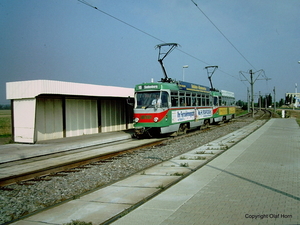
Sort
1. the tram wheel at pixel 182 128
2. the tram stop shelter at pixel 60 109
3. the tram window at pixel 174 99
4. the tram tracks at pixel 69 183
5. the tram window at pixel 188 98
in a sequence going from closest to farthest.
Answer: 1. the tram tracks at pixel 69 183
2. the tram stop shelter at pixel 60 109
3. the tram window at pixel 174 99
4. the tram wheel at pixel 182 128
5. the tram window at pixel 188 98

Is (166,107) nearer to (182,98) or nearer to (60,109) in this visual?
(182,98)

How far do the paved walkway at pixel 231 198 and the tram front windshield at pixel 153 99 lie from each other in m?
8.12

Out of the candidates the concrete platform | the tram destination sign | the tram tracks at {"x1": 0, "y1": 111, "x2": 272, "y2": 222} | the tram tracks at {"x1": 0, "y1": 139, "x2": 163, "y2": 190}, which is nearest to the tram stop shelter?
the tram tracks at {"x1": 0, "y1": 139, "x2": 163, "y2": 190}

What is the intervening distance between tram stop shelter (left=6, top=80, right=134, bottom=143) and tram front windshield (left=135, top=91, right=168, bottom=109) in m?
3.40

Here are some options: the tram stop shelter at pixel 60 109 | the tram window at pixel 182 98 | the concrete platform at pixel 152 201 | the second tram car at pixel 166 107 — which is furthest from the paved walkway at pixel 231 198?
the tram stop shelter at pixel 60 109

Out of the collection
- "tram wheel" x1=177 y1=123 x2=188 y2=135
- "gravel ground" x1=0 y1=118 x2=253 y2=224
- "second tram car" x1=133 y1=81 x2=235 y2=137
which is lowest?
"gravel ground" x1=0 y1=118 x2=253 y2=224

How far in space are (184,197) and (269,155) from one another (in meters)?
6.16

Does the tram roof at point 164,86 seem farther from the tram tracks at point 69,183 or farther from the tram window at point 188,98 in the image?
the tram tracks at point 69,183

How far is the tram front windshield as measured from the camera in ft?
56.5

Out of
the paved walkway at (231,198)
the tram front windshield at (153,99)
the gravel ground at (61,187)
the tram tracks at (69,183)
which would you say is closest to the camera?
the paved walkway at (231,198)

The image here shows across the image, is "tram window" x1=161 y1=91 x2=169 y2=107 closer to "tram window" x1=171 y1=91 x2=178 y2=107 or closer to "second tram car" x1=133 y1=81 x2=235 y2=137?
"second tram car" x1=133 y1=81 x2=235 y2=137

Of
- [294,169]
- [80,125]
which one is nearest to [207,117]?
[80,125]

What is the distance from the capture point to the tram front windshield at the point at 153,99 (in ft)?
56.5

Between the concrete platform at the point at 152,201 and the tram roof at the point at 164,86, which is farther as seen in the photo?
the tram roof at the point at 164,86
